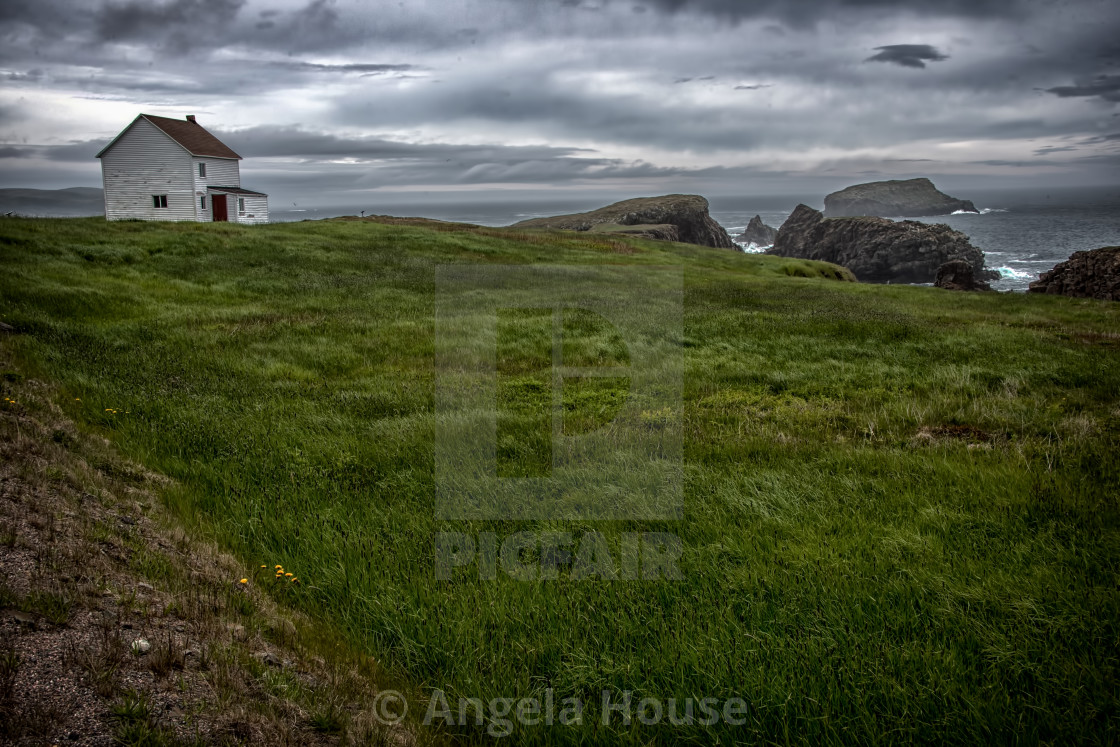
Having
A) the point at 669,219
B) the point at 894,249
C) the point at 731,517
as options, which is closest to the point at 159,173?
the point at 731,517

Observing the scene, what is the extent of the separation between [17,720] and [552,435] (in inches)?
230

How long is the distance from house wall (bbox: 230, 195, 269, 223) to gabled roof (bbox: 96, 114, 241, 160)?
358cm

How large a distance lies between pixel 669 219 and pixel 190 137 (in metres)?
106

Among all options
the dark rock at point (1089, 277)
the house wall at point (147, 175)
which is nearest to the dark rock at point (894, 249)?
the dark rock at point (1089, 277)

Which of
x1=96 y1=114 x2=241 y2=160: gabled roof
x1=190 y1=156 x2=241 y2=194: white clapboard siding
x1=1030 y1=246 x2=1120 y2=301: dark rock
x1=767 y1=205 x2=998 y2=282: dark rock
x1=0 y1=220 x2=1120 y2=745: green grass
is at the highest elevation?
x1=96 y1=114 x2=241 y2=160: gabled roof

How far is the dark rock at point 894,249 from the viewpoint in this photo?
106562 mm

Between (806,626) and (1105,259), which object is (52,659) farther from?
(1105,259)

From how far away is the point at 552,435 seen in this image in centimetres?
794

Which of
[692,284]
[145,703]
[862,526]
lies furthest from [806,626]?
[692,284]

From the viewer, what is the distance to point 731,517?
559cm

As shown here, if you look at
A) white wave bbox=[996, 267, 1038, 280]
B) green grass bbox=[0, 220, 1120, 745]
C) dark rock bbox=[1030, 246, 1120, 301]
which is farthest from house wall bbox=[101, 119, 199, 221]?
white wave bbox=[996, 267, 1038, 280]

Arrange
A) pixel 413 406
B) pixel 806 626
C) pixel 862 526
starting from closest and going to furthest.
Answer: pixel 806 626 → pixel 862 526 → pixel 413 406

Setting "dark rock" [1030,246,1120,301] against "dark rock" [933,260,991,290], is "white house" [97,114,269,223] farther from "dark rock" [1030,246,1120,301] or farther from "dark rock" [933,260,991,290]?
"dark rock" [933,260,991,290]

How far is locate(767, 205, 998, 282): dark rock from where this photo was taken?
10656 cm
